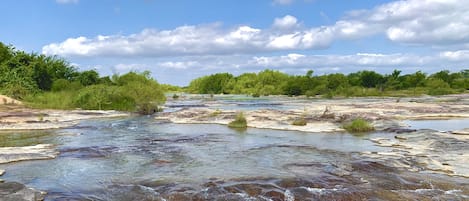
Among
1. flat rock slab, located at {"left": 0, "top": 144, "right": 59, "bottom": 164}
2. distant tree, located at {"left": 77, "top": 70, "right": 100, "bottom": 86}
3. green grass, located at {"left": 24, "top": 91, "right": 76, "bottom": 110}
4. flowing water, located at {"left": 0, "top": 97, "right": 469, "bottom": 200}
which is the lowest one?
flowing water, located at {"left": 0, "top": 97, "right": 469, "bottom": 200}

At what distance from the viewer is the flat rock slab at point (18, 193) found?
468 inches

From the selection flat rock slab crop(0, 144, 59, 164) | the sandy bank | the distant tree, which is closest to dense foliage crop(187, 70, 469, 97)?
the distant tree

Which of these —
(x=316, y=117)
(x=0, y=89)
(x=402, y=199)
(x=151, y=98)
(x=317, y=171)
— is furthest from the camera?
(x=0, y=89)

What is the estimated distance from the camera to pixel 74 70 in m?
77.9

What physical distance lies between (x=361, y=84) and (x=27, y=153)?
4919 inches

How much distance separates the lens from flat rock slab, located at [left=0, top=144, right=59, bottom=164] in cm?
1856

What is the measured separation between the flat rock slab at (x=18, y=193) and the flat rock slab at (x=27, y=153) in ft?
17.6

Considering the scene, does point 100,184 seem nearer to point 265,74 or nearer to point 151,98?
point 151,98

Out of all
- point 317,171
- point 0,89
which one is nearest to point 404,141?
point 317,171

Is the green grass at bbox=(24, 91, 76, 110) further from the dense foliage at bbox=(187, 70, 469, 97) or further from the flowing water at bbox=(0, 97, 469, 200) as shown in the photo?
the dense foliage at bbox=(187, 70, 469, 97)

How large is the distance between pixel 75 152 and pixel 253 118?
1937cm

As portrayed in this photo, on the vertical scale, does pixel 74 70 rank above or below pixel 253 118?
above

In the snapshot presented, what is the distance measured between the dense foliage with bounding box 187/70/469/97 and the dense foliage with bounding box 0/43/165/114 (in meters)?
59.0

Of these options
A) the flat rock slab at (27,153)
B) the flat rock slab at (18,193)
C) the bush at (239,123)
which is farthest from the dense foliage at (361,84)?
the flat rock slab at (18,193)
